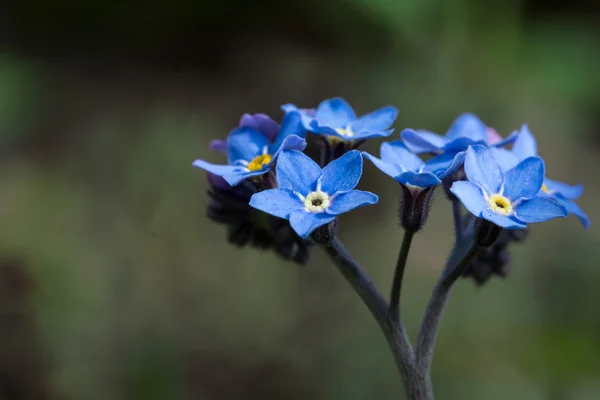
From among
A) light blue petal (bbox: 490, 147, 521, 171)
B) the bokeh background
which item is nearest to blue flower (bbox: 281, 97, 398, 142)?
light blue petal (bbox: 490, 147, 521, 171)

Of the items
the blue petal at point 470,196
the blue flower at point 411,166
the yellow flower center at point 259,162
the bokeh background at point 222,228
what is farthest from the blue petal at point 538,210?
the bokeh background at point 222,228

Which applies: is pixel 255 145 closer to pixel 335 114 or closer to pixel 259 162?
pixel 259 162

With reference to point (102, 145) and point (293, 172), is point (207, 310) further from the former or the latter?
point (293, 172)

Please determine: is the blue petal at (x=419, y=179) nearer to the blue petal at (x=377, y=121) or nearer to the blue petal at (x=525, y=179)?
the blue petal at (x=525, y=179)

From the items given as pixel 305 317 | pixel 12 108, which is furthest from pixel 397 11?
pixel 12 108

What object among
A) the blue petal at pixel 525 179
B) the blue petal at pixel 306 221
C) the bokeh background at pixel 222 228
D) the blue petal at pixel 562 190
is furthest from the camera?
the bokeh background at pixel 222 228

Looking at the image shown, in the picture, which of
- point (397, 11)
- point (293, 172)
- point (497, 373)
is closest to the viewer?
point (293, 172)
